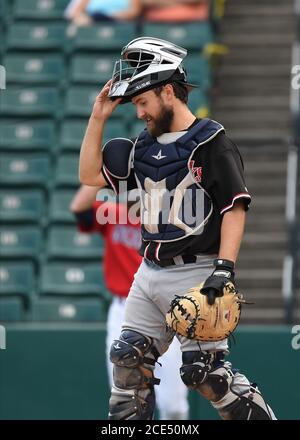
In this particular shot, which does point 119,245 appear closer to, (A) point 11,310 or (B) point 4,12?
(A) point 11,310

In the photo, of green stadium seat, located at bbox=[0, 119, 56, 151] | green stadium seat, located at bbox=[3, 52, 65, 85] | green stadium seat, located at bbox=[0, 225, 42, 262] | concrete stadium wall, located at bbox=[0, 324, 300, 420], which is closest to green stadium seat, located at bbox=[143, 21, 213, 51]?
green stadium seat, located at bbox=[3, 52, 65, 85]

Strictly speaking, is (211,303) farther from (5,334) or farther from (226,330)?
(5,334)

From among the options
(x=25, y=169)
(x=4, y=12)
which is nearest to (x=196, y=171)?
(x=25, y=169)

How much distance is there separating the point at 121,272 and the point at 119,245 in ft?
0.62

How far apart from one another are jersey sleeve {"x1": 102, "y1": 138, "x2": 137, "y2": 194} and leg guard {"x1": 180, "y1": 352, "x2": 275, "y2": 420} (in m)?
0.87

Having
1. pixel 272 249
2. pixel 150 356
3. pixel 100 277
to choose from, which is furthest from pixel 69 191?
pixel 150 356

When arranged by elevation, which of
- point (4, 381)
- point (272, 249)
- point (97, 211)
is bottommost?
point (4, 381)

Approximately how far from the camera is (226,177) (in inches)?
203

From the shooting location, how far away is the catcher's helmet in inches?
207

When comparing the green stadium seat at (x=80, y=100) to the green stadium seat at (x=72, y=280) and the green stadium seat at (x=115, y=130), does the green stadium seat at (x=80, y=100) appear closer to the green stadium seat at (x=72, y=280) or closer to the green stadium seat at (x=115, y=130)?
the green stadium seat at (x=115, y=130)

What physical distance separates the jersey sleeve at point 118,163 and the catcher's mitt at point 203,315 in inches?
27.9

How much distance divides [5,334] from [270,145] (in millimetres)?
2453

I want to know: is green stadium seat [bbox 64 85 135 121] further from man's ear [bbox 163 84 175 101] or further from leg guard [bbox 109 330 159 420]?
leg guard [bbox 109 330 159 420]

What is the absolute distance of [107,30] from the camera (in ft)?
35.1
